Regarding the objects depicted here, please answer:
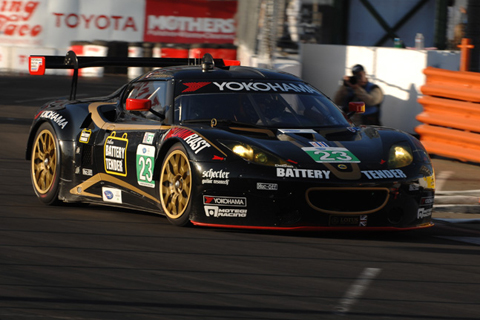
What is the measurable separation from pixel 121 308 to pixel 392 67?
1219cm

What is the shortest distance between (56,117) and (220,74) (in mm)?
1755

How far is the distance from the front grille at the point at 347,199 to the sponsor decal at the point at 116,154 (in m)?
1.88

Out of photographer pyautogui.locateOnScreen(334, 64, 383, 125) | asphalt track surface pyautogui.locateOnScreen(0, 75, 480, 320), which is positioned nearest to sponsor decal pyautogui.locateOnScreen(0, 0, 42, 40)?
photographer pyautogui.locateOnScreen(334, 64, 383, 125)

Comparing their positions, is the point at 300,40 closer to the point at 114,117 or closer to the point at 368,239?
the point at 114,117

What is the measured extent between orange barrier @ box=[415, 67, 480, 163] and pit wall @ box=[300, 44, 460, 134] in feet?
6.89

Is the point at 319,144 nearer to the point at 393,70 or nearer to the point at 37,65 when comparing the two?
the point at 37,65

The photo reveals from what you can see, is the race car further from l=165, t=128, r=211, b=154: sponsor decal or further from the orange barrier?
the orange barrier

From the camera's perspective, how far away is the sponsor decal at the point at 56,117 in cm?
902

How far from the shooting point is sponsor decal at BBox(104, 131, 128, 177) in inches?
322

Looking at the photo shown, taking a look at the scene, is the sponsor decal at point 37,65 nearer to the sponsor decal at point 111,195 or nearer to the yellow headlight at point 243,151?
the sponsor decal at point 111,195

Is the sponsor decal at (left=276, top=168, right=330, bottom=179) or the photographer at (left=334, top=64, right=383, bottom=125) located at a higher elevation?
the photographer at (left=334, top=64, right=383, bottom=125)

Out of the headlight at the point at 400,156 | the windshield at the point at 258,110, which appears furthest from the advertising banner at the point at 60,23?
the headlight at the point at 400,156

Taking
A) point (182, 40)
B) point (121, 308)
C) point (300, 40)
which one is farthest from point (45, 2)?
point (121, 308)

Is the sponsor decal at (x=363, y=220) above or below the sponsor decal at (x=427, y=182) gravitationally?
below
